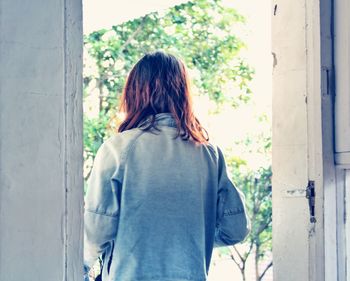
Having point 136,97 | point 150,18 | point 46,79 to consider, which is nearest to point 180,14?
point 150,18

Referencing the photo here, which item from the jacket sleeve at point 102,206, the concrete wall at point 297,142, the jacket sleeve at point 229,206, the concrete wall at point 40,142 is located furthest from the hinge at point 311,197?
the concrete wall at point 40,142

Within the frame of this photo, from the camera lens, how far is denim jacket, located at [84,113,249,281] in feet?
5.66

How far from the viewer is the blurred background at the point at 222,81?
16.7 ft

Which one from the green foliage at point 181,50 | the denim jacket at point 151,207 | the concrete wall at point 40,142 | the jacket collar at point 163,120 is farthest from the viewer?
the green foliage at point 181,50

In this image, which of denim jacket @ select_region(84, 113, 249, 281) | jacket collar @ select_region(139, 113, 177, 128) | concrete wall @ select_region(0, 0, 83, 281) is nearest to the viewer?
concrete wall @ select_region(0, 0, 83, 281)

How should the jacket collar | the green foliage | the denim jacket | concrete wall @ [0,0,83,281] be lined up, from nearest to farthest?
concrete wall @ [0,0,83,281], the denim jacket, the jacket collar, the green foliage

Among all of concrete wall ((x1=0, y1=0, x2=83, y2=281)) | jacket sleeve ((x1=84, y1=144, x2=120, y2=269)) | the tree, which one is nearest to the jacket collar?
jacket sleeve ((x1=84, y1=144, x2=120, y2=269))

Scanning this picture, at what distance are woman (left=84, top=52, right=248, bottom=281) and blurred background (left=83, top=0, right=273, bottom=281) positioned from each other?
10.0 feet

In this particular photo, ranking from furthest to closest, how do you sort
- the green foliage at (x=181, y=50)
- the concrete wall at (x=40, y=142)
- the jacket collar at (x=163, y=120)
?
the green foliage at (x=181, y=50), the jacket collar at (x=163, y=120), the concrete wall at (x=40, y=142)

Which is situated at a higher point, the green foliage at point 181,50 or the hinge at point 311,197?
the green foliage at point 181,50

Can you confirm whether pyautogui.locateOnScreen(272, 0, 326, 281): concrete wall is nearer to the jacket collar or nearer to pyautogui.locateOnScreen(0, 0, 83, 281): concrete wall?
the jacket collar

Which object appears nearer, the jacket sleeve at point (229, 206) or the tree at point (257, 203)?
the jacket sleeve at point (229, 206)

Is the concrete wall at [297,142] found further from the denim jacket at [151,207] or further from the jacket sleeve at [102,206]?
the jacket sleeve at [102,206]

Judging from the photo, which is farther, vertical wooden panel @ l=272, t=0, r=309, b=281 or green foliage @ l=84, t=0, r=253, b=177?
green foliage @ l=84, t=0, r=253, b=177
